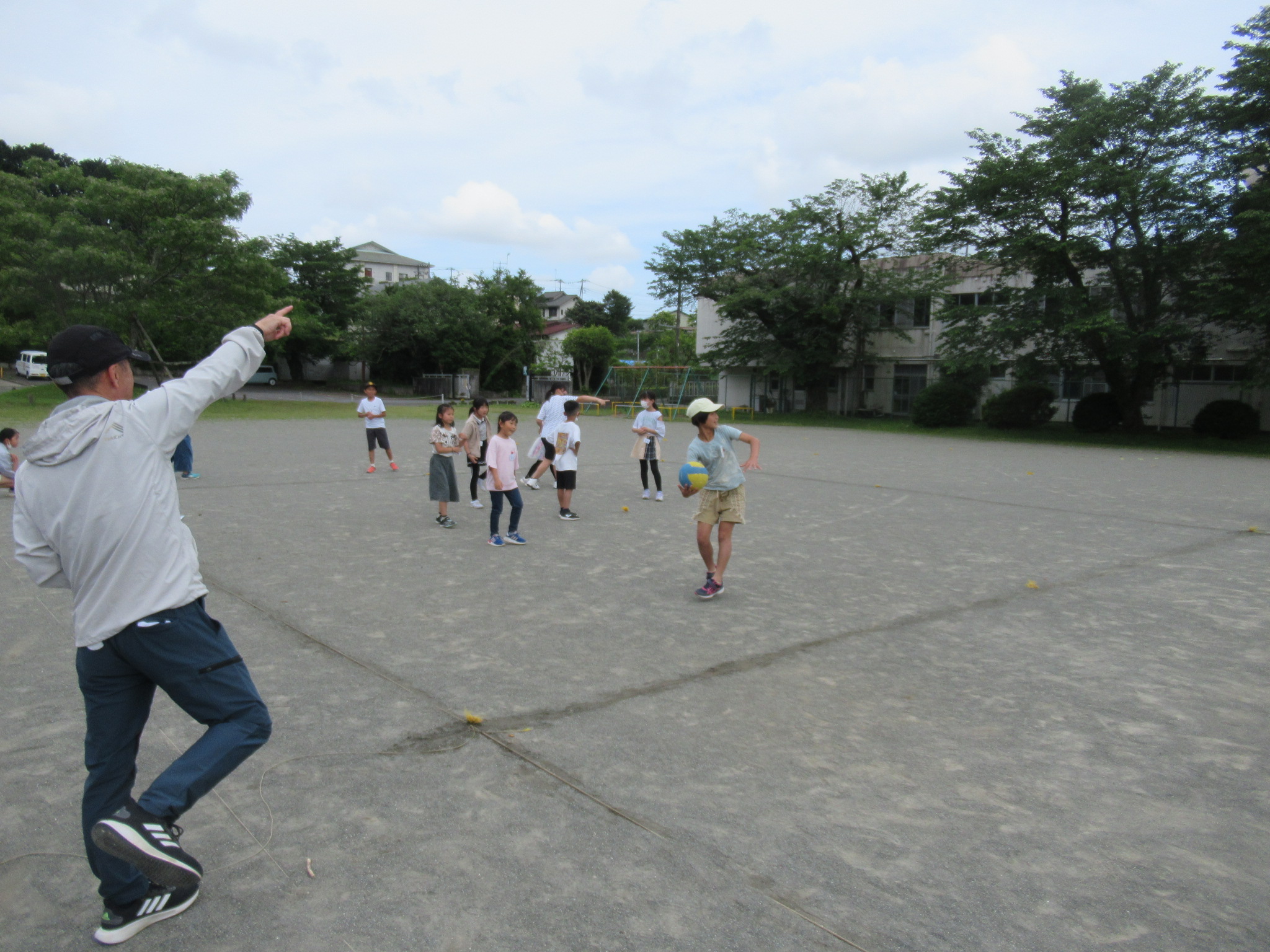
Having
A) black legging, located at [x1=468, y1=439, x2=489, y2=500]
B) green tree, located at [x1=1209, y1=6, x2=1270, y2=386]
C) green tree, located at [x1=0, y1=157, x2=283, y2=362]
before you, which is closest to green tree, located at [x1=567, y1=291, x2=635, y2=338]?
green tree, located at [x1=0, y1=157, x2=283, y2=362]

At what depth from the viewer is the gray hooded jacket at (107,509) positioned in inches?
106

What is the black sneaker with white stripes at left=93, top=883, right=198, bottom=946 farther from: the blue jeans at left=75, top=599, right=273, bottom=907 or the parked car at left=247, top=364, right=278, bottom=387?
the parked car at left=247, top=364, right=278, bottom=387

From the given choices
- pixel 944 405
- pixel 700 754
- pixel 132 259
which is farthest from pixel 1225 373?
pixel 132 259

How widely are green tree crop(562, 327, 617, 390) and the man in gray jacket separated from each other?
55.8 metres

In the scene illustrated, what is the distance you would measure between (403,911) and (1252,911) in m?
2.85

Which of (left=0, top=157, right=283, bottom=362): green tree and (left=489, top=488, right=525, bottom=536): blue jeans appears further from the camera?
(left=0, top=157, right=283, bottom=362): green tree

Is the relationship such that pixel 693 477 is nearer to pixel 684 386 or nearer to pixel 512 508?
pixel 512 508

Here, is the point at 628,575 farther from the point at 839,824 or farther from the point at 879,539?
the point at 839,824

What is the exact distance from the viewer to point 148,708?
9.46 ft

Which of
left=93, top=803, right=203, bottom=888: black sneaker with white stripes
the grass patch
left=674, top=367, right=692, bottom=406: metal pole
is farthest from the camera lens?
left=674, top=367, right=692, bottom=406: metal pole

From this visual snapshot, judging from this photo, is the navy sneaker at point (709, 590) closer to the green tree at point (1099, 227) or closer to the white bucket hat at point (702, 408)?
the white bucket hat at point (702, 408)

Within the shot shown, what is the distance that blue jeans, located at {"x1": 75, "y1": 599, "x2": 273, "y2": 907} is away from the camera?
8.95ft

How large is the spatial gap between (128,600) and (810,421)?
3810 centimetres

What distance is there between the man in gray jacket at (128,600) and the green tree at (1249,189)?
94.1ft
